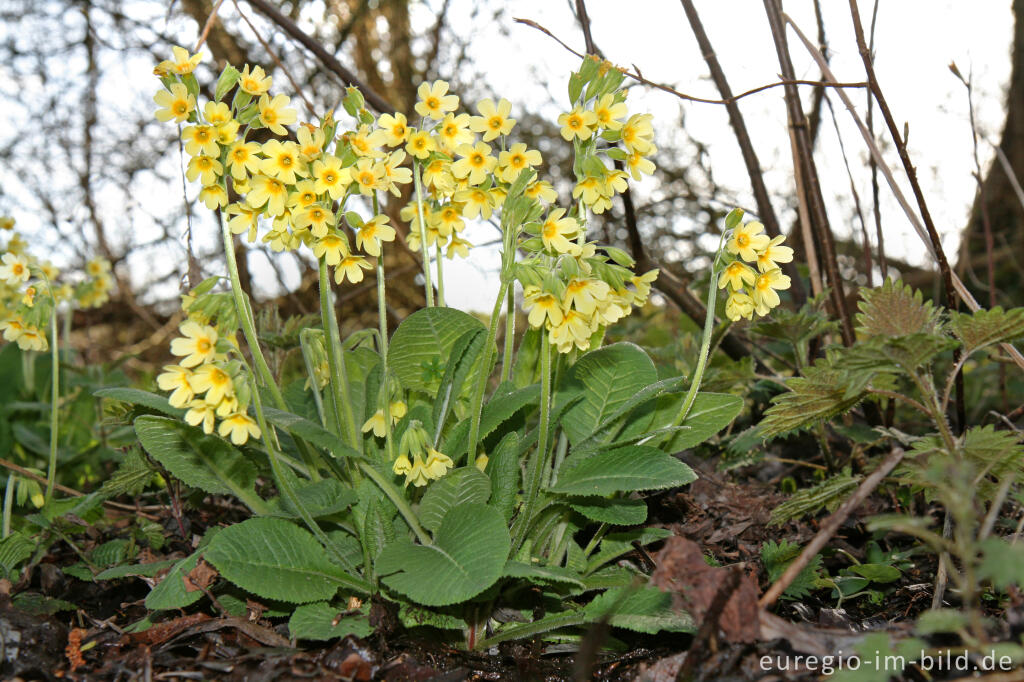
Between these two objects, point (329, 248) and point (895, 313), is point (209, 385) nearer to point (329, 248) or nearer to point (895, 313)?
point (329, 248)

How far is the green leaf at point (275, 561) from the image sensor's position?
64.6 inches

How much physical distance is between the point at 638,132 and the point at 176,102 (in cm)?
102

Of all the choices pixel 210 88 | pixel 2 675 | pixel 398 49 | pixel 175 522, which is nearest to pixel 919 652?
pixel 2 675

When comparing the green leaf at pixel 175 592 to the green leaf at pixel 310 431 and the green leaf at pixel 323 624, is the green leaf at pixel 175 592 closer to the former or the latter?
the green leaf at pixel 323 624

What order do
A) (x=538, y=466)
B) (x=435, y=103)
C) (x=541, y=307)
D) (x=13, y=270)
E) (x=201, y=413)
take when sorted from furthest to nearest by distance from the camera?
(x=13, y=270) → (x=435, y=103) → (x=538, y=466) → (x=541, y=307) → (x=201, y=413)

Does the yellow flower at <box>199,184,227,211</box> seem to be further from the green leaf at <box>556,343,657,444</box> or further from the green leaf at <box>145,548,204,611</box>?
the green leaf at <box>556,343,657,444</box>

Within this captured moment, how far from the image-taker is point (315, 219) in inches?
65.9

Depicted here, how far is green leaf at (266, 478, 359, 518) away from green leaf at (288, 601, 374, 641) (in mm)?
210

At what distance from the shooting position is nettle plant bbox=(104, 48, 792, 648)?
1640 mm

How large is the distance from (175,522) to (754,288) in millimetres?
1809

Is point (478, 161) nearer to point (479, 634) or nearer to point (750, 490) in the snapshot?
point (479, 634)

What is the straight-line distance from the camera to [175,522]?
2.36 metres

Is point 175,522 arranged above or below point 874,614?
above

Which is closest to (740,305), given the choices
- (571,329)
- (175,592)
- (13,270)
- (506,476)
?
(571,329)
